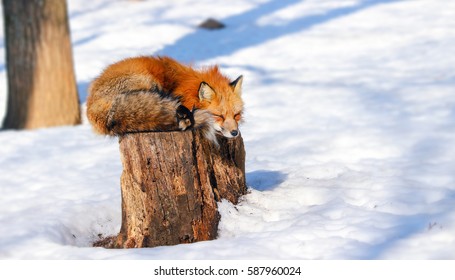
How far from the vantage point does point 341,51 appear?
11594 mm

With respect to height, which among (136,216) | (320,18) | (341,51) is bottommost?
(136,216)

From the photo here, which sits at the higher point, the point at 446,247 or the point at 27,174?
the point at 27,174

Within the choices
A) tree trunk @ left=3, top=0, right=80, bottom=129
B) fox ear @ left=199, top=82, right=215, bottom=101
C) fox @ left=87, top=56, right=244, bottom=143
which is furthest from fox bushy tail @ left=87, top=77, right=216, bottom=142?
tree trunk @ left=3, top=0, right=80, bottom=129

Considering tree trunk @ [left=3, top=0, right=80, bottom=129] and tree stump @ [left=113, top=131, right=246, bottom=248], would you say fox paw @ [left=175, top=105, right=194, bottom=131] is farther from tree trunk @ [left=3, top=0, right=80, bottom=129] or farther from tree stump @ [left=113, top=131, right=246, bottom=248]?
tree trunk @ [left=3, top=0, right=80, bottom=129]

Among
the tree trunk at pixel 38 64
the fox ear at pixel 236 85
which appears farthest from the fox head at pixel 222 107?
the tree trunk at pixel 38 64

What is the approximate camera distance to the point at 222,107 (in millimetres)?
4352

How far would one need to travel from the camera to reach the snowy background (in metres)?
3.92

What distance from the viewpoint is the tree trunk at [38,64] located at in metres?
8.09

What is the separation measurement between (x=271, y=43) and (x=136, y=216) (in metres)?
8.92

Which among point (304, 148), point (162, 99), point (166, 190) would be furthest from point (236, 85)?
point (304, 148)

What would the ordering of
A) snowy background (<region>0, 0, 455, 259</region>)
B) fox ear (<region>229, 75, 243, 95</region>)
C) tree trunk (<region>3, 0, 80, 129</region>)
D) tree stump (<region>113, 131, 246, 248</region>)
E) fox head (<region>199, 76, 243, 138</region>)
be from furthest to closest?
1. tree trunk (<region>3, 0, 80, 129</region>)
2. fox ear (<region>229, 75, 243, 95</region>)
3. fox head (<region>199, 76, 243, 138</region>)
4. tree stump (<region>113, 131, 246, 248</region>)
5. snowy background (<region>0, 0, 455, 259</region>)

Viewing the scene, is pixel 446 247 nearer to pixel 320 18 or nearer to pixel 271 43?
pixel 271 43

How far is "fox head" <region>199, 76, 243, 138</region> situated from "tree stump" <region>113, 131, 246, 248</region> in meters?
0.20
